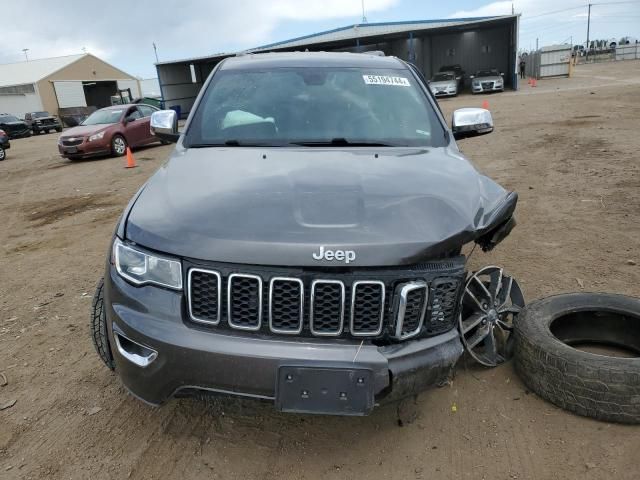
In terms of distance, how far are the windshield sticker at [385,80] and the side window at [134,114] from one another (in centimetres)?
1335

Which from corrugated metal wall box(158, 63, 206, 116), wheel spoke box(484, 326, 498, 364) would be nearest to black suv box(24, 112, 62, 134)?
corrugated metal wall box(158, 63, 206, 116)

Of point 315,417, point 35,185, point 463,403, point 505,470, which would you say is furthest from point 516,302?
point 35,185

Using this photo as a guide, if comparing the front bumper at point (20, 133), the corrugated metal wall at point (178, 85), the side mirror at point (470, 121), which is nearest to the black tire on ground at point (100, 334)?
the side mirror at point (470, 121)

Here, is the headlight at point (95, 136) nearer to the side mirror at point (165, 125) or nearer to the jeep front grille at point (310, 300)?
the side mirror at point (165, 125)

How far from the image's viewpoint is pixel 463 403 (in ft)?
8.65

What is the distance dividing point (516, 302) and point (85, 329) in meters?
2.97

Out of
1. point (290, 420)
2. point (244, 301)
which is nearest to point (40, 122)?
point (290, 420)

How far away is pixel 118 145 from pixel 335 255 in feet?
47.3

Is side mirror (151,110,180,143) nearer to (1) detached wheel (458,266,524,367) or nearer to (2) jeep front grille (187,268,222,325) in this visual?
(2) jeep front grille (187,268,222,325)

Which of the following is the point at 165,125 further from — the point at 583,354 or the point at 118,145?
the point at 118,145

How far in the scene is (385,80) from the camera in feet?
11.8

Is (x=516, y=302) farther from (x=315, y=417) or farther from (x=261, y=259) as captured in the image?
(x=261, y=259)

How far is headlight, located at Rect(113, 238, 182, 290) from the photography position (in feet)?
6.77

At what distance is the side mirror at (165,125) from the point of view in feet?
12.6
